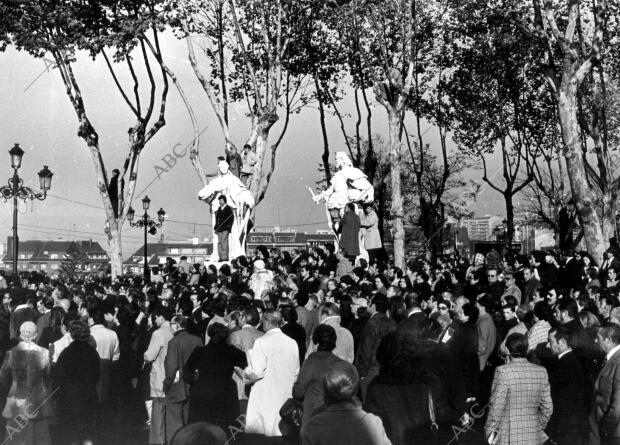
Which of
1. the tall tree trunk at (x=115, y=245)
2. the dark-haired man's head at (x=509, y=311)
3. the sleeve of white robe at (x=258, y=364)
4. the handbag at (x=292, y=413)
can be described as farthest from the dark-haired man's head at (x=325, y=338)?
the tall tree trunk at (x=115, y=245)

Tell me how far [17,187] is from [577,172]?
1224 cm

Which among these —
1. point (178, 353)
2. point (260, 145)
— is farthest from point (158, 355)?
point (260, 145)

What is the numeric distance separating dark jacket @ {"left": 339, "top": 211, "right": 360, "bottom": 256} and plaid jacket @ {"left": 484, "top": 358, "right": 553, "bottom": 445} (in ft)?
45.3

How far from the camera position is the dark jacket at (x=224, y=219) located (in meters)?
21.7

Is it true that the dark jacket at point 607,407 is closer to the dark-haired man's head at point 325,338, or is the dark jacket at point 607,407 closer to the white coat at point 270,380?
the dark-haired man's head at point 325,338

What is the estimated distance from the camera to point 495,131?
36.0 metres

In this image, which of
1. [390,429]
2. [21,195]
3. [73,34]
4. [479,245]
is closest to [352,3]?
[73,34]

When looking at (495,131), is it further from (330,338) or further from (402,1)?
(330,338)

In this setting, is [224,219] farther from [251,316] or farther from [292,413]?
[292,413]

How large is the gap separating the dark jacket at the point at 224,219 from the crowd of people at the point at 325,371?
10.3 meters

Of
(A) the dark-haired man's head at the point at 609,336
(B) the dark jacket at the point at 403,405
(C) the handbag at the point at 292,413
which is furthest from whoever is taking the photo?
(C) the handbag at the point at 292,413

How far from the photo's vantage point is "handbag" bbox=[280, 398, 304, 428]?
641 centimetres

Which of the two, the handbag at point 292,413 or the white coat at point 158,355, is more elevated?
the white coat at point 158,355

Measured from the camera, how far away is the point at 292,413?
6418 millimetres
